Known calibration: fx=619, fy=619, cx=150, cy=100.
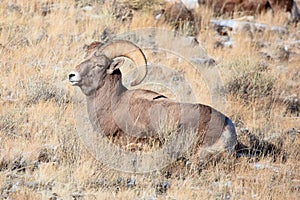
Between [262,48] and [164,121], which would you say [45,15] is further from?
[164,121]

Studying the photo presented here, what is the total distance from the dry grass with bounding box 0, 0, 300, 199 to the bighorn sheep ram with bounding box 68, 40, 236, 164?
0.32m

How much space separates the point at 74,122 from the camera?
740 cm

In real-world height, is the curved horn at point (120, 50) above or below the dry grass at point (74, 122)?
above

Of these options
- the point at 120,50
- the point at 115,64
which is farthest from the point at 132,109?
the point at 120,50

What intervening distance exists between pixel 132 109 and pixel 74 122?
2.54ft

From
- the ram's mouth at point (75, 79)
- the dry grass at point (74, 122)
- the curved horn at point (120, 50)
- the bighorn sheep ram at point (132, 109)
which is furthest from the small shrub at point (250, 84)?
the ram's mouth at point (75, 79)

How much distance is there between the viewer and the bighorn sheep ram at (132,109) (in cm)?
697

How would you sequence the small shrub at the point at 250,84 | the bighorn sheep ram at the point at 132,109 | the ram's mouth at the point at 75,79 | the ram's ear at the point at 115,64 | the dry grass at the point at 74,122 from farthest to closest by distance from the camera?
1. the small shrub at the point at 250,84
2. the ram's ear at the point at 115,64
3. the ram's mouth at the point at 75,79
4. the bighorn sheep ram at the point at 132,109
5. the dry grass at the point at 74,122

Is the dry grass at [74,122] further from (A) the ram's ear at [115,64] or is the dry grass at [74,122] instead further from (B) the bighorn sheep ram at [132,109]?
(A) the ram's ear at [115,64]

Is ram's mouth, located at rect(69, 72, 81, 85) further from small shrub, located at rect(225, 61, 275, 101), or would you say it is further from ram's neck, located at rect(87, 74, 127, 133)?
small shrub, located at rect(225, 61, 275, 101)

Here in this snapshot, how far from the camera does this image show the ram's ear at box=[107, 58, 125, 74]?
7301mm

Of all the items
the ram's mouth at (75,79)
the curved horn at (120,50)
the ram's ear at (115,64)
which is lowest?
the ram's mouth at (75,79)

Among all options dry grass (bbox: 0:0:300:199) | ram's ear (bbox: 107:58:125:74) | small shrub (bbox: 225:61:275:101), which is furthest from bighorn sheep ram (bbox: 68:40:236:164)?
small shrub (bbox: 225:61:275:101)

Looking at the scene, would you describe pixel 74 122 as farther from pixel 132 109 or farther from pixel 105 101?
pixel 132 109
